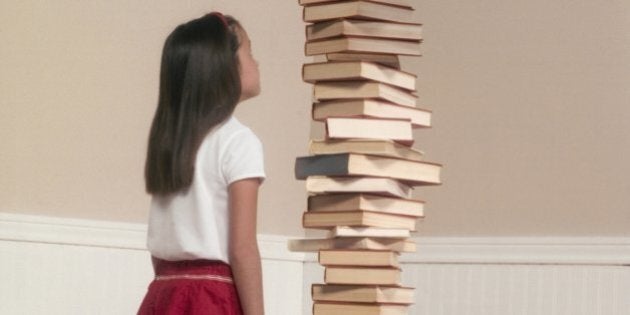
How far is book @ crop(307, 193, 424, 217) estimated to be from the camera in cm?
278

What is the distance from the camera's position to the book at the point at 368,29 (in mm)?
2807

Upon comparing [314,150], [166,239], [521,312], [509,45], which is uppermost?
[509,45]

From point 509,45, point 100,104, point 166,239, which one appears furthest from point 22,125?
point 509,45

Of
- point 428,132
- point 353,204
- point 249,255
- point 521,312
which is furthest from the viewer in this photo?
point 428,132

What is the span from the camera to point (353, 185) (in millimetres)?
2783

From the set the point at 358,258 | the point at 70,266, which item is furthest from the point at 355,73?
the point at 70,266

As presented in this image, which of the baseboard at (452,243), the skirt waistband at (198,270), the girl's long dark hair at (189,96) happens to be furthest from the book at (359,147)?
the baseboard at (452,243)

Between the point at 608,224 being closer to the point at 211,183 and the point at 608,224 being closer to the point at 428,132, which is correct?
the point at 428,132

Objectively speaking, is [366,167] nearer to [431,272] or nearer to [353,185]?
[353,185]

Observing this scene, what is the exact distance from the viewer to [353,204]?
2779 mm

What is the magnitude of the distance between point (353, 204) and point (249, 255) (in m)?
0.32

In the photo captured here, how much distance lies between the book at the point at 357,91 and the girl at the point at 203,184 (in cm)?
21

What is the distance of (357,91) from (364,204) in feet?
0.84

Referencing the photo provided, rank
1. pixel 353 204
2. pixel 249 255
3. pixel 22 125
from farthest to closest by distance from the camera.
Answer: pixel 22 125 → pixel 353 204 → pixel 249 255
